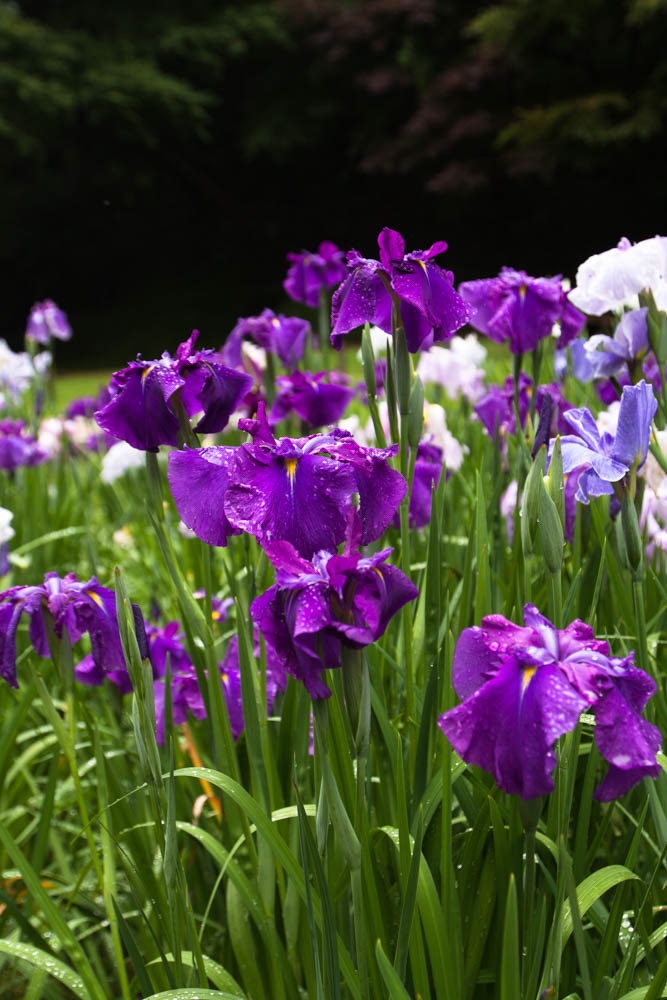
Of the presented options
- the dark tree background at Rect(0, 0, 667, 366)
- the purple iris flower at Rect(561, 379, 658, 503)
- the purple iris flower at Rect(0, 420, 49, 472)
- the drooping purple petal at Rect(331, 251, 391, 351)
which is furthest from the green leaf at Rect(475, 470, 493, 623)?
the dark tree background at Rect(0, 0, 667, 366)

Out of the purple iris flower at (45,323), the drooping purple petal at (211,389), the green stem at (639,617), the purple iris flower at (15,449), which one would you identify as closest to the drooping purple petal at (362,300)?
the drooping purple petal at (211,389)

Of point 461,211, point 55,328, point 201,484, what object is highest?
point 461,211

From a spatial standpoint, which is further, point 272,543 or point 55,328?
point 55,328

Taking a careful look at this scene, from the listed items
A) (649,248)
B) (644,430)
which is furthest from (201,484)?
(649,248)

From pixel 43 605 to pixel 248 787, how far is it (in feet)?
1.72

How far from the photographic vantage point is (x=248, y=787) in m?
1.57

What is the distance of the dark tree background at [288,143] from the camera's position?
50.8 feet

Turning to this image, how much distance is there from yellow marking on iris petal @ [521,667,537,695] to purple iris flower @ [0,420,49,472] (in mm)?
2608

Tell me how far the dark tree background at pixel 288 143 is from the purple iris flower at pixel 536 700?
48.5ft

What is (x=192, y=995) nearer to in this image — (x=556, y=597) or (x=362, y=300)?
(x=556, y=597)

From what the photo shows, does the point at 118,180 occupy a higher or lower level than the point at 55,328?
higher

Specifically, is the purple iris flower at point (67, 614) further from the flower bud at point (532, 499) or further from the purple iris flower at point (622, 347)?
the purple iris flower at point (622, 347)

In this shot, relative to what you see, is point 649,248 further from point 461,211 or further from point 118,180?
point 118,180

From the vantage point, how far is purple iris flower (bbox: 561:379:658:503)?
3.55 feet
